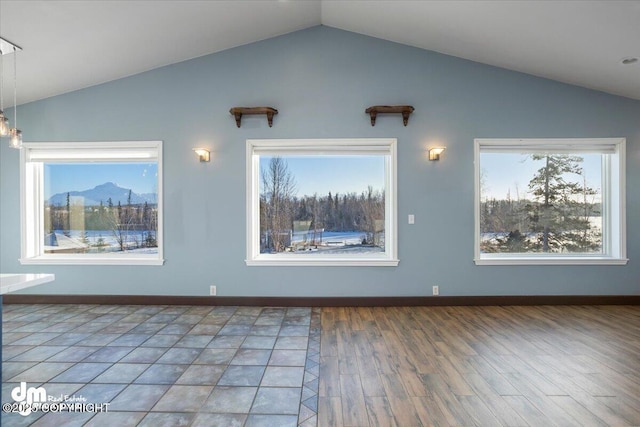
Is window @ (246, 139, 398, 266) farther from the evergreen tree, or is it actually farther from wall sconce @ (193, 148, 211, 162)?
the evergreen tree

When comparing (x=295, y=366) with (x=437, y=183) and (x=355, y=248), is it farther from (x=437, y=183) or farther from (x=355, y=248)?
(x=437, y=183)

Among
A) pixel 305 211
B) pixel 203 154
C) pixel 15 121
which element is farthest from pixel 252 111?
pixel 15 121

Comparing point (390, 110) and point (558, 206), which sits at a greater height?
point (390, 110)

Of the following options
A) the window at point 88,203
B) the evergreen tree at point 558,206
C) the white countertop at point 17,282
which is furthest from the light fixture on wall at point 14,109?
the evergreen tree at point 558,206

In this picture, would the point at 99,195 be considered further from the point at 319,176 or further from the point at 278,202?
the point at 319,176

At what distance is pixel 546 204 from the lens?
14.0 feet

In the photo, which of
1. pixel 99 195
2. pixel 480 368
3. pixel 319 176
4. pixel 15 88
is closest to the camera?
pixel 480 368

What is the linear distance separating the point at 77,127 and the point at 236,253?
2859 millimetres

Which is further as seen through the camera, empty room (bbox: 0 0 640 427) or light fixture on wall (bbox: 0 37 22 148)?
empty room (bbox: 0 0 640 427)

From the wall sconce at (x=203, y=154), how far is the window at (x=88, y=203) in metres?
0.65

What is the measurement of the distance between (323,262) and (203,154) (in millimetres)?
2198

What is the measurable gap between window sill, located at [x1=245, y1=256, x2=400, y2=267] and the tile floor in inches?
23.6

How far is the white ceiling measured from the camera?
9.46 ft

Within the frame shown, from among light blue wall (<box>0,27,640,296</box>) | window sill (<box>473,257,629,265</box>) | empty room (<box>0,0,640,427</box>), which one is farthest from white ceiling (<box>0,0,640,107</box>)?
window sill (<box>473,257,629,265</box>)
